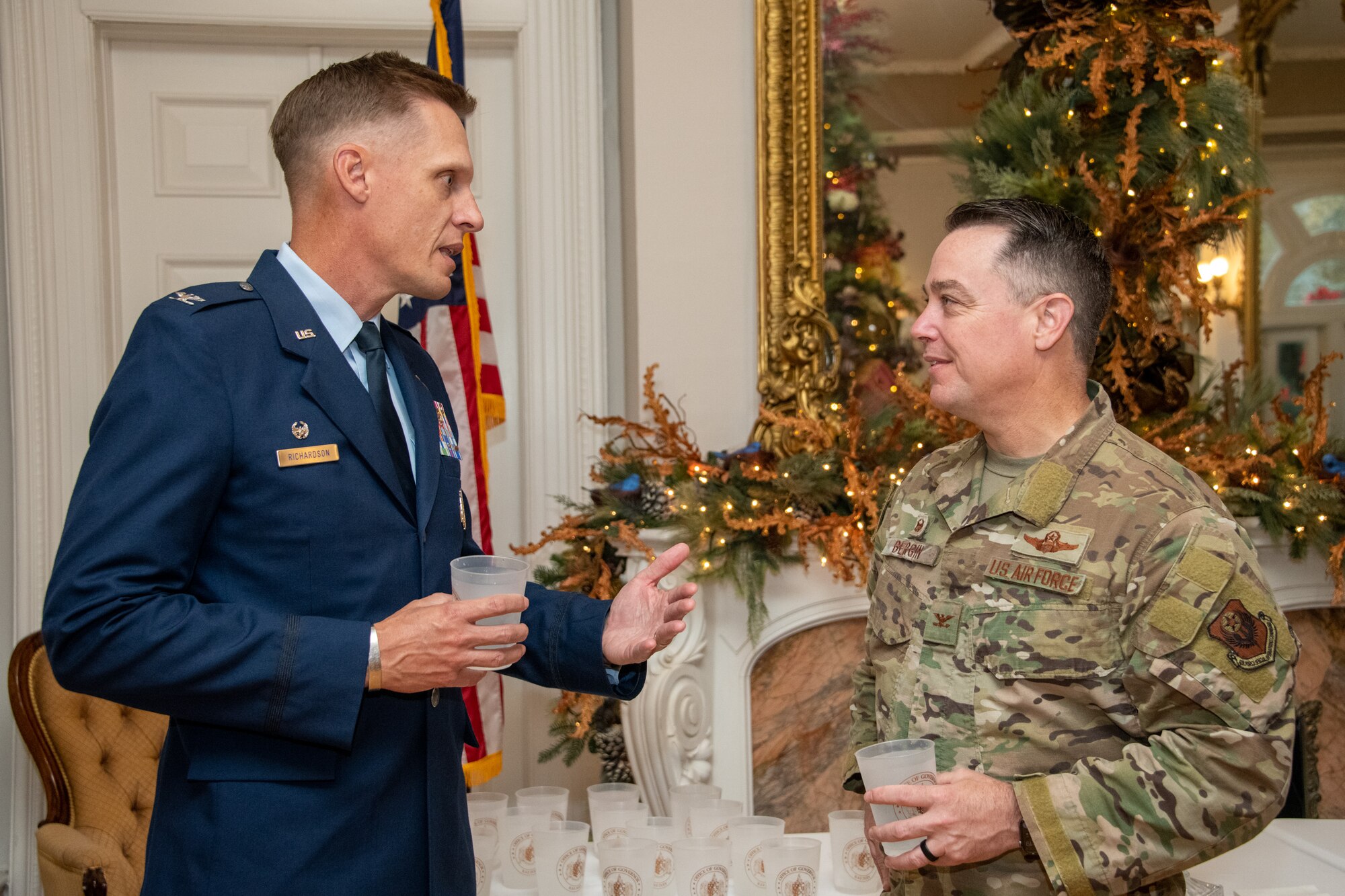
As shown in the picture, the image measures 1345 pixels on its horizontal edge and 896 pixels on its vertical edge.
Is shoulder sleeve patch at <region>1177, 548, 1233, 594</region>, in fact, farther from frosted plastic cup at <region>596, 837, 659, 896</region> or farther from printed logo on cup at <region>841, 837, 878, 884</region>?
frosted plastic cup at <region>596, 837, 659, 896</region>

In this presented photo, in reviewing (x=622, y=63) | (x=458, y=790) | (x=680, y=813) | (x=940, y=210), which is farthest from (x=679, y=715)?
(x=622, y=63)

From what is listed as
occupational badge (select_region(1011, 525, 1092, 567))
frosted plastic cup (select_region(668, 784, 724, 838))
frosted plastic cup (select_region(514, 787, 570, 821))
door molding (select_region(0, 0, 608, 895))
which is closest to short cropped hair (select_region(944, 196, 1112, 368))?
occupational badge (select_region(1011, 525, 1092, 567))

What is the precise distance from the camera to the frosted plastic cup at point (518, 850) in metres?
1.95

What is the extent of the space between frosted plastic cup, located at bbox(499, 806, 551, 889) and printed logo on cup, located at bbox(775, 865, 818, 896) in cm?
44

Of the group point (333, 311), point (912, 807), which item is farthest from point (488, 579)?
point (912, 807)

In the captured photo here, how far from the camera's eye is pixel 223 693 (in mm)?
1256

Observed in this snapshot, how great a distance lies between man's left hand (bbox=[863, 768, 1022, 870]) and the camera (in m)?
1.34

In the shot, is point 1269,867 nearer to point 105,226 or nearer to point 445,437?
point 445,437

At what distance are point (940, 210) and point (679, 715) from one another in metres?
1.63

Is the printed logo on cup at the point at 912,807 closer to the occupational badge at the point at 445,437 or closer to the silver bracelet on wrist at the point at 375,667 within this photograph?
the silver bracelet on wrist at the point at 375,667

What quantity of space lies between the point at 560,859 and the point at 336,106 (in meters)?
1.24

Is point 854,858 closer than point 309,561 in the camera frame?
No

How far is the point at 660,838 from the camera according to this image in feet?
6.18

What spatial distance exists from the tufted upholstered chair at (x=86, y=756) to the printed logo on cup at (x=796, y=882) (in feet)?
6.44
